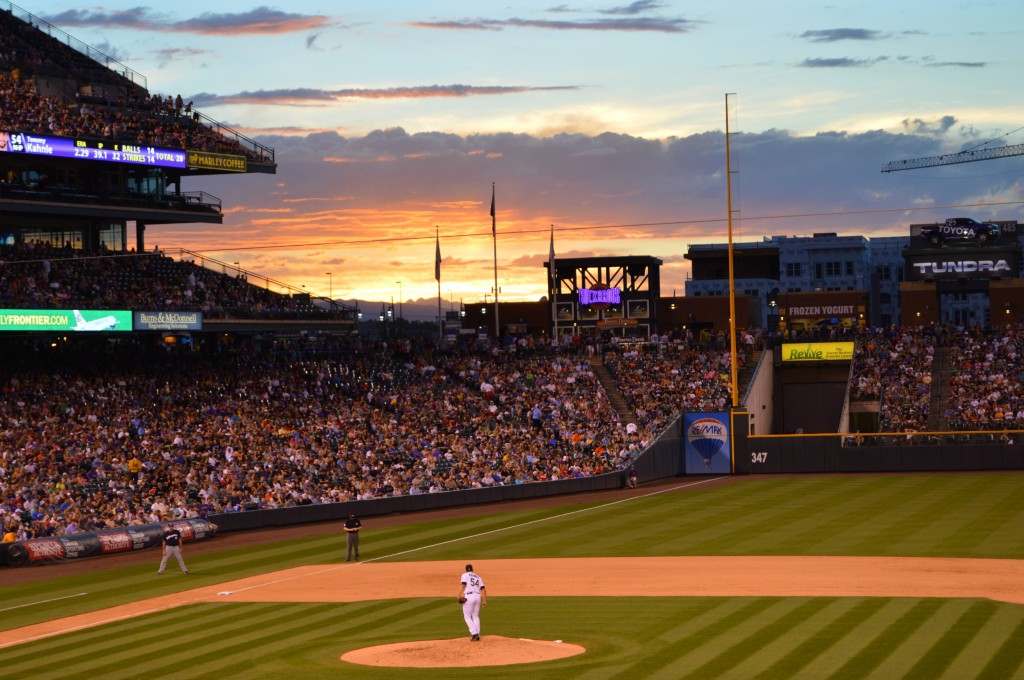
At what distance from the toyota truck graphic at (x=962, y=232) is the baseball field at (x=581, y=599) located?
133 ft

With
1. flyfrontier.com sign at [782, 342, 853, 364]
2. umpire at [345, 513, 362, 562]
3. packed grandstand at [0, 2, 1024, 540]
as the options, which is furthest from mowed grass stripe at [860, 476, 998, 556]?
flyfrontier.com sign at [782, 342, 853, 364]

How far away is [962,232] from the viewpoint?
261 ft

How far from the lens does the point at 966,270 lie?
7812cm

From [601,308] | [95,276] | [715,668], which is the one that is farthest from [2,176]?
[601,308]

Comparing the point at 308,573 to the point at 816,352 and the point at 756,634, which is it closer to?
the point at 756,634

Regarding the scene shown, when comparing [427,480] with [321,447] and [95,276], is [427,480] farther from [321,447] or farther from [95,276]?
[95,276]

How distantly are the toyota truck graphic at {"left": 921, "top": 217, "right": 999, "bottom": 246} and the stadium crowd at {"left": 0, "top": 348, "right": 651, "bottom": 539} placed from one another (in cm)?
3105

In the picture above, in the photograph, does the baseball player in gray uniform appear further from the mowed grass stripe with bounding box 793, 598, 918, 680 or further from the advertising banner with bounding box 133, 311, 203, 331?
the advertising banner with bounding box 133, 311, 203, 331

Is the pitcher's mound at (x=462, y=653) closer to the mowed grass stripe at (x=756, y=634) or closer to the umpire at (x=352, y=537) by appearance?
the mowed grass stripe at (x=756, y=634)

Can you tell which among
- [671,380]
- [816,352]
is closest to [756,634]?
[671,380]

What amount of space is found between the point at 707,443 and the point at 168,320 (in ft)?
75.3

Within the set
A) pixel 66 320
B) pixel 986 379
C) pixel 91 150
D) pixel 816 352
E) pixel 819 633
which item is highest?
pixel 91 150

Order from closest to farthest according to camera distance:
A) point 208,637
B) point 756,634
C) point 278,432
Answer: point 756,634
point 208,637
point 278,432

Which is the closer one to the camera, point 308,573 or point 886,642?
point 886,642
